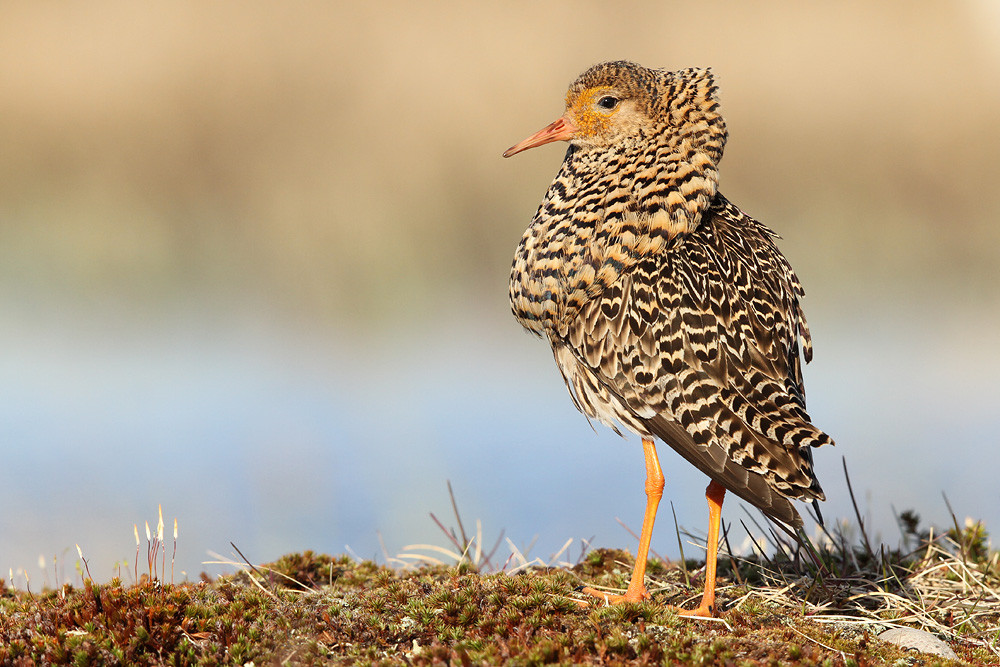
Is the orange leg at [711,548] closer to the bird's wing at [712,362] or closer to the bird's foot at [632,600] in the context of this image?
the bird's foot at [632,600]

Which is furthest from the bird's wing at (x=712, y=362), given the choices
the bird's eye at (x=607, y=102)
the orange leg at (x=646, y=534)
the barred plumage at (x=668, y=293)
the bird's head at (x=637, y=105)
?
the bird's eye at (x=607, y=102)

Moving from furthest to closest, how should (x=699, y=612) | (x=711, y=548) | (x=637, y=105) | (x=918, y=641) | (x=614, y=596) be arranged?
(x=637, y=105) < (x=711, y=548) < (x=614, y=596) < (x=699, y=612) < (x=918, y=641)

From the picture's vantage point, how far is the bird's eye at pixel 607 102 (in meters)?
4.70

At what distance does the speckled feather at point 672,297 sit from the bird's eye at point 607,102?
1.7 inches

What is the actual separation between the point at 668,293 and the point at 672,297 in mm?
28

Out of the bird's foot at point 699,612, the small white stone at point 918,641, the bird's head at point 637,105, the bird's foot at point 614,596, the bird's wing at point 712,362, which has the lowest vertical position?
the small white stone at point 918,641

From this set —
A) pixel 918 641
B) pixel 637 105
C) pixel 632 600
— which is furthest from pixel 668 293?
pixel 918 641

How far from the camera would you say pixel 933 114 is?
12617 mm

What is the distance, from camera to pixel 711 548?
4215 millimetres

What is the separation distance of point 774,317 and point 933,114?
32.9ft

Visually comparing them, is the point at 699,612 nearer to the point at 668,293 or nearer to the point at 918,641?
the point at 918,641

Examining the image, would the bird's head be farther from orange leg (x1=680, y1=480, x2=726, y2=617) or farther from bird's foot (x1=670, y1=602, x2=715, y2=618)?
bird's foot (x1=670, y1=602, x2=715, y2=618)

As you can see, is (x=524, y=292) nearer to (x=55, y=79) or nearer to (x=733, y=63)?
(x=733, y=63)

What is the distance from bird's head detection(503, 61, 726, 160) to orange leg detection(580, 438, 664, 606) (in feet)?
5.32
